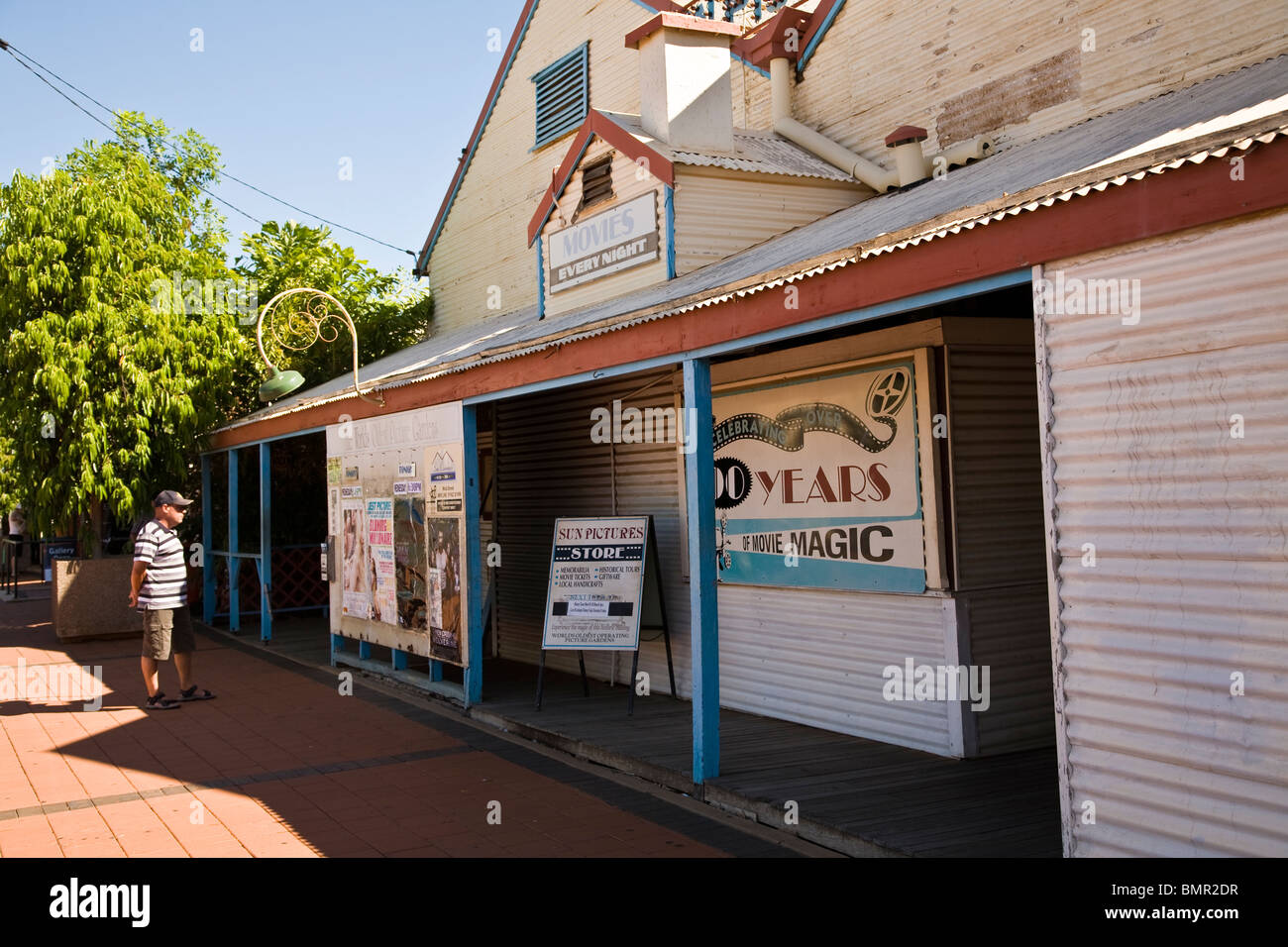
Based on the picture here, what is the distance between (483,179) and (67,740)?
38.4 ft

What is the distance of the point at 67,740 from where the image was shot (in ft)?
29.4

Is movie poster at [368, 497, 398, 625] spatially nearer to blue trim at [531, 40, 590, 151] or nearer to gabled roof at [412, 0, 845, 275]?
gabled roof at [412, 0, 845, 275]

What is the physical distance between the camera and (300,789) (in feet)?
23.9

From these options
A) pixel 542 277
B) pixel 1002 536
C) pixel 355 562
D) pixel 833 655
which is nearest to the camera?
pixel 1002 536

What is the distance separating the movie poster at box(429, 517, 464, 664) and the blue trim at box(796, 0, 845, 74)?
6.67 meters

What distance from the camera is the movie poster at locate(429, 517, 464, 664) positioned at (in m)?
9.91

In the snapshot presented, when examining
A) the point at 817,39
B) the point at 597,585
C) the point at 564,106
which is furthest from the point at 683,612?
the point at 564,106

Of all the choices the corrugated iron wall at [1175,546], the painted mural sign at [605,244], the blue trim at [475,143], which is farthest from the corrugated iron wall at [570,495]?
the blue trim at [475,143]

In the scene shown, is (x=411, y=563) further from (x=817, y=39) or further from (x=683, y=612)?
(x=817, y=39)

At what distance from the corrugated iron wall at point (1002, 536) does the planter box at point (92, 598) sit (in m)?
12.4

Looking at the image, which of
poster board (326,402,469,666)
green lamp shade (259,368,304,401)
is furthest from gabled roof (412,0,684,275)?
poster board (326,402,469,666)

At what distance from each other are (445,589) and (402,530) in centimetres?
116
